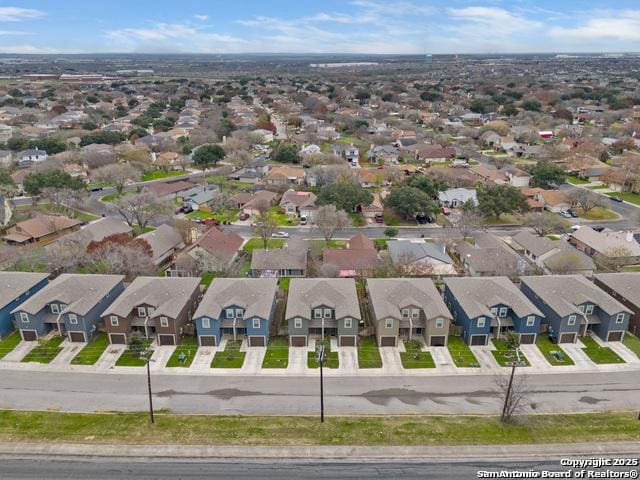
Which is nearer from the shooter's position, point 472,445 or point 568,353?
point 472,445

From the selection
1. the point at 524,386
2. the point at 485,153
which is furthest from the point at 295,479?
the point at 485,153

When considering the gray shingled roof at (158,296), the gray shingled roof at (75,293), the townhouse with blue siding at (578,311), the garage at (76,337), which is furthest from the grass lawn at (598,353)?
the garage at (76,337)

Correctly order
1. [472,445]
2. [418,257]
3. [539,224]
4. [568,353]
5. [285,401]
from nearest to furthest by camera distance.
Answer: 1. [472,445]
2. [285,401]
3. [568,353]
4. [418,257]
5. [539,224]

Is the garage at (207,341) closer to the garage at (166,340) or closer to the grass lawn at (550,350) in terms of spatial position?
the garage at (166,340)

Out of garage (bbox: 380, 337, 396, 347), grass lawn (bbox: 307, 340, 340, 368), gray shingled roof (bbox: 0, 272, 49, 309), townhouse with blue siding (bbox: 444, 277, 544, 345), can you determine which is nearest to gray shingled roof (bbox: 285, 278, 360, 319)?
grass lawn (bbox: 307, 340, 340, 368)

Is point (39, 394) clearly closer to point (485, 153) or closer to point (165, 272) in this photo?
point (165, 272)

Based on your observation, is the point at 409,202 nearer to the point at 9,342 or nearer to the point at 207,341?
the point at 207,341

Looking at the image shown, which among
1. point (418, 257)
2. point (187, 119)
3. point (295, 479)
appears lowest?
point (295, 479)
